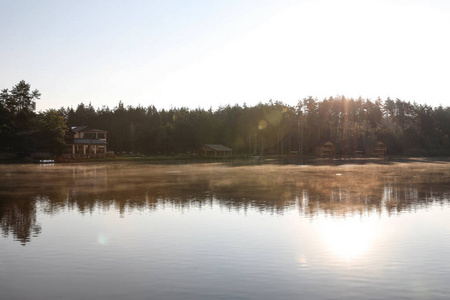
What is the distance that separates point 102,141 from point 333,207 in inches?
3469

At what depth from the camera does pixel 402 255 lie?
39.3 feet

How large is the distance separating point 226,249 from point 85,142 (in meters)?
90.8

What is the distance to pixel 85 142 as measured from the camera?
9712 cm

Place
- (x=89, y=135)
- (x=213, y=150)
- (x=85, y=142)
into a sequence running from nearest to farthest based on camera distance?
(x=85, y=142)
(x=89, y=135)
(x=213, y=150)

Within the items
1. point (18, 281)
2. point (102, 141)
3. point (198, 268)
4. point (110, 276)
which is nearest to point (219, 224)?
point (198, 268)

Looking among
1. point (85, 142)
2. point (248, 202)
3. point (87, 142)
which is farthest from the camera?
point (87, 142)

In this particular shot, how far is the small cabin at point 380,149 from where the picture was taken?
135500mm

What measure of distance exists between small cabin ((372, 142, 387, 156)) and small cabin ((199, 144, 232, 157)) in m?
50.3

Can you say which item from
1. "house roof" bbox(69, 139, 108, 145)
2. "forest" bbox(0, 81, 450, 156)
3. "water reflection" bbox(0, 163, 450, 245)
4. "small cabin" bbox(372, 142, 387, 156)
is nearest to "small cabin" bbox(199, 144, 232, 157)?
"forest" bbox(0, 81, 450, 156)

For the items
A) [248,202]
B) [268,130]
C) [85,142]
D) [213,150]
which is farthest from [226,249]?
[268,130]

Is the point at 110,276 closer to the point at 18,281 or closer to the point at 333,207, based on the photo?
the point at 18,281

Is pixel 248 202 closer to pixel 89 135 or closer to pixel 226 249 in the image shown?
pixel 226 249

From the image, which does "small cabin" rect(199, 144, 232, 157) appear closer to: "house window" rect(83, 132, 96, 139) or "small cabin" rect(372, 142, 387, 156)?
"house window" rect(83, 132, 96, 139)

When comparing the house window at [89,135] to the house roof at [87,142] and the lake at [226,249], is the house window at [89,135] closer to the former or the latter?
the house roof at [87,142]
